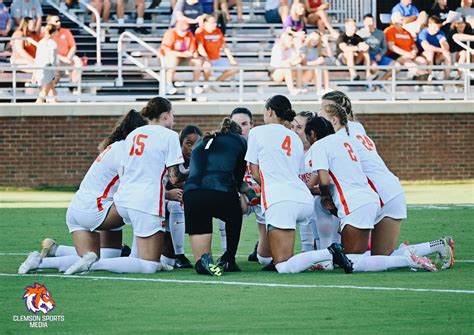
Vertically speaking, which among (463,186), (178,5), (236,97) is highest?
(178,5)

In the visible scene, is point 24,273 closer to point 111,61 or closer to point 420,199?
point 420,199

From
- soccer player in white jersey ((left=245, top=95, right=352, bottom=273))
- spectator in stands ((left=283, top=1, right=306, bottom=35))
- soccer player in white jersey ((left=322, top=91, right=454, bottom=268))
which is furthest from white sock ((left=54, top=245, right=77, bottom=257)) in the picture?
spectator in stands ((left=283, top=1, right=306, bottom=35))

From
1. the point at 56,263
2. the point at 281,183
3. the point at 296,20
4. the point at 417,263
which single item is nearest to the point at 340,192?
the point at 281,183

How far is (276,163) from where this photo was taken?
11609 millimetres

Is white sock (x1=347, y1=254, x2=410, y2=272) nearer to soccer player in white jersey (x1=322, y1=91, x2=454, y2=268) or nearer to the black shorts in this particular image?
soccer player in white jersey (x1=322, y1=91, x2=454, y2=268)

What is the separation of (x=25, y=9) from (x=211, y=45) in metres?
4.06

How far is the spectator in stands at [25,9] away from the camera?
2695 centimetres

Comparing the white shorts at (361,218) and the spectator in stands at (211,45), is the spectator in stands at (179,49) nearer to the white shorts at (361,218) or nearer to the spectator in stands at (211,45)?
the spectator in stands at (211,45)

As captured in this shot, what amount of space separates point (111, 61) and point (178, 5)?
6.46ft

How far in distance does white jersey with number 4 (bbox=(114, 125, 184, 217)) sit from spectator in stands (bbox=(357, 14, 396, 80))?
16044mm

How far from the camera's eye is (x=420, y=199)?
854 inches

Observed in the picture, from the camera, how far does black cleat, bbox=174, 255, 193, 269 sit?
12.5 metres

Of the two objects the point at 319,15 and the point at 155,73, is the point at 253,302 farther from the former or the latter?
the point at 319,15

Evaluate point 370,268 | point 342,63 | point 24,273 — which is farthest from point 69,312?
point 342,63
